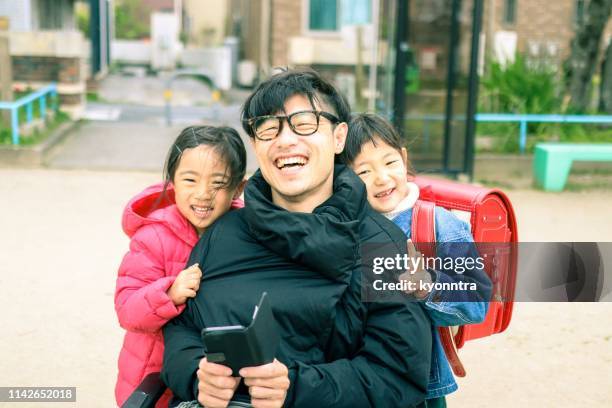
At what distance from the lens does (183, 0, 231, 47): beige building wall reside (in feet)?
111

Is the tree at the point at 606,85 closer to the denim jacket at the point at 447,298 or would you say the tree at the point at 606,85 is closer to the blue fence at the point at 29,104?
the blue fence at the point at 29,104

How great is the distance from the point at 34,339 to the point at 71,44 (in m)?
8.40

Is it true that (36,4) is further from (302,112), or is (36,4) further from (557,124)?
(302,112)

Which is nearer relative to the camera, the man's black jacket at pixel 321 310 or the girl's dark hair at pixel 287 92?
the man's black jacket at pixel 321 310

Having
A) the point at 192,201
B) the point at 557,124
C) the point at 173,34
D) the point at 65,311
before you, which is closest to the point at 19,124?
the point at 65,311

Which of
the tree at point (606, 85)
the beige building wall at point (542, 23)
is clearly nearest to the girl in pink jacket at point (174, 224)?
the tree at point (606, 85)

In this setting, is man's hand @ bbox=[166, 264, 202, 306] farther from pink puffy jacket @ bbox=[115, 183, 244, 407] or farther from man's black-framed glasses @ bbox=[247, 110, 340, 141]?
man's black-framed glasses @ bbox=[247, 110, 340, 141]

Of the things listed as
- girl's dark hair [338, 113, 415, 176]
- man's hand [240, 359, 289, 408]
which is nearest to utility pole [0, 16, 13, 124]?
girl's dark hair [338, 113, 415, 176]

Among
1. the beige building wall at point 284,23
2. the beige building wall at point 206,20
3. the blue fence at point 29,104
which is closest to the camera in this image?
the blue fence at point 29,104

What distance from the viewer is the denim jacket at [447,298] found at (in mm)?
2359

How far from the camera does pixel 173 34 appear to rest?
29516 millimetres

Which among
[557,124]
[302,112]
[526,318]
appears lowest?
[526,318]

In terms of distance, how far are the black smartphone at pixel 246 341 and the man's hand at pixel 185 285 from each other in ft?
1.16
